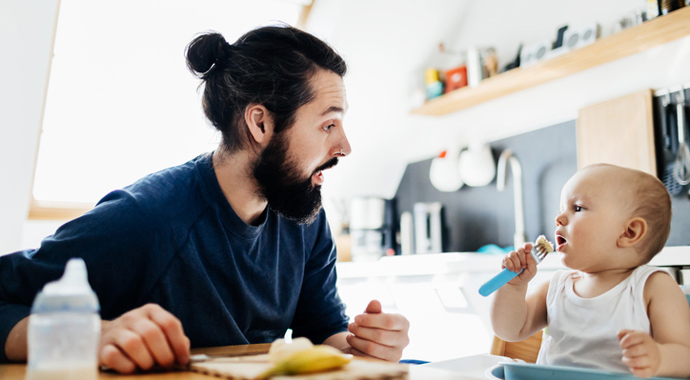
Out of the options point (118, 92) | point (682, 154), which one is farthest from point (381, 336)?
point (118, 92)

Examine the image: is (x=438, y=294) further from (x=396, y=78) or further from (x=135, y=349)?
(x=135, y=349)

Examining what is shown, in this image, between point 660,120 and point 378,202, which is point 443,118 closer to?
point 378,202

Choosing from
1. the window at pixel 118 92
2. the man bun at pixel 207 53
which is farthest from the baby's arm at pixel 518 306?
the window at pixel 118 92

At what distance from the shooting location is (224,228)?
1.17 meters

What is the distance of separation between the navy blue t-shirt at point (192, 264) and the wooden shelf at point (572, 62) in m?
1.88

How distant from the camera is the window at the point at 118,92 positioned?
326 centimetres

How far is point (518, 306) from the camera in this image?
1203mm

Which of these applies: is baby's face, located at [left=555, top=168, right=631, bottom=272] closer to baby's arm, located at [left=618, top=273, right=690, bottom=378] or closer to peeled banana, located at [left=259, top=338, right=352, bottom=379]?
baby's arm, located at [left=618, top=273, right=690, bottom=378]

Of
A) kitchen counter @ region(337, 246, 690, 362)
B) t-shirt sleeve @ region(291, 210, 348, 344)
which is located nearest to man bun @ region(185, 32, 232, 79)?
t-shirt sleeve @ region(291, 210, 348, 344)

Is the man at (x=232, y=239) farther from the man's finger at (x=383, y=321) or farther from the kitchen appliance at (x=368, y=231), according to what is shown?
the kitchen appliance at (x=368, y=231)

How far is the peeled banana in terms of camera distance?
538 mm

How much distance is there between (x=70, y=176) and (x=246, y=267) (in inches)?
107

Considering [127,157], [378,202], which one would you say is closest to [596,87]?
[378,202]

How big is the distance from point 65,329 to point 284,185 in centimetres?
87
